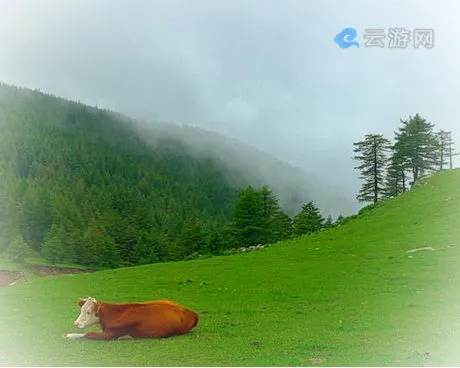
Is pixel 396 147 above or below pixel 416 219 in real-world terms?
above

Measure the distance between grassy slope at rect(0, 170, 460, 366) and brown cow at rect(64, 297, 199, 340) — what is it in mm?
413

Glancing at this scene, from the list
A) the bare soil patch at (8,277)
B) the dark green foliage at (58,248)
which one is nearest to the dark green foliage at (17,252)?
the dark green foliage at (58,248)

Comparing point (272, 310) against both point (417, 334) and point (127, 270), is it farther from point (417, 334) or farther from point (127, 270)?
point (127, 270)

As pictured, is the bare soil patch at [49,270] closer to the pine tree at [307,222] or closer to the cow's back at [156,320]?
the pine tree at [307,222]

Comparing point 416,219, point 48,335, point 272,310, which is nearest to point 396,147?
point 416,219

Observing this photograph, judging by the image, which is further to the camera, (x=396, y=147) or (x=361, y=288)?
(x=396, y=147)

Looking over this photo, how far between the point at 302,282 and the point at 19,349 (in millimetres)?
17105

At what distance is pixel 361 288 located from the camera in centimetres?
2373

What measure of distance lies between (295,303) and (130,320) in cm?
947

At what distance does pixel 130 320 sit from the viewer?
14.1m

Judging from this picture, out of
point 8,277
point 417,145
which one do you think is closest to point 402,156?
point 417,145

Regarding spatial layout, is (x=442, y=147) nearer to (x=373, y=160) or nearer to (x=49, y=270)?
(x=373, y=160)

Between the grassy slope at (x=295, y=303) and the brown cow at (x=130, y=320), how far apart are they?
0.41 m

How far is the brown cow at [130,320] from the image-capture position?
552 inches
